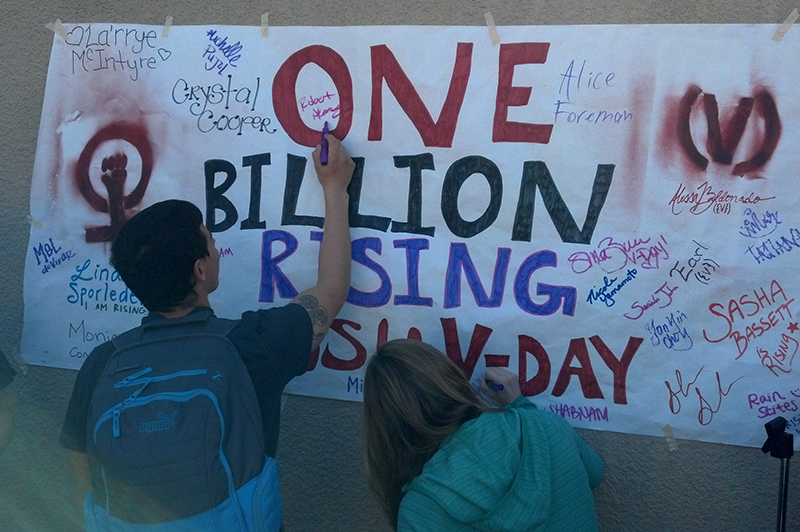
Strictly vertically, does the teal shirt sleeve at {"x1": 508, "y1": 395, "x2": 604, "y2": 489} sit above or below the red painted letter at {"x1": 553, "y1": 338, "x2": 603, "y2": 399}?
below

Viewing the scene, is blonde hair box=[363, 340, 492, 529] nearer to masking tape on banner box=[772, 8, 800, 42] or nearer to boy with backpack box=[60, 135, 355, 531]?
boy with backpack box=[60, 135, 355, 531]

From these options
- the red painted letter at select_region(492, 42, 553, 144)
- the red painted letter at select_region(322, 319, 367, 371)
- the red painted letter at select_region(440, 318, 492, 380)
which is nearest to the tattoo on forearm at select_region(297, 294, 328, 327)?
the red painted letter at select_region(322, 319, 367, 371)

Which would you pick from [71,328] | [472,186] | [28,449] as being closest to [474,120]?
[472,186]

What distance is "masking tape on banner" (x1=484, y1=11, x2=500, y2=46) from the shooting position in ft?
7.64

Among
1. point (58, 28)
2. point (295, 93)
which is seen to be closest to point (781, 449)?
point (295, 93)

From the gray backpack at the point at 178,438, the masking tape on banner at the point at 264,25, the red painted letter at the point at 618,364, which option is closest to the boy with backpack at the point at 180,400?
the gray backpack at the point at 178,438

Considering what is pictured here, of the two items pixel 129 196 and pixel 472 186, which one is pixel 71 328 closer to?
pixel 129 196

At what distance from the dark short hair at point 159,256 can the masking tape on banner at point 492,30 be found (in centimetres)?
117

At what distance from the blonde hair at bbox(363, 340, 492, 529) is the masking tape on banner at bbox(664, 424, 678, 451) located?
787 mm

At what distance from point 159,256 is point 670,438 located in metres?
1.72
